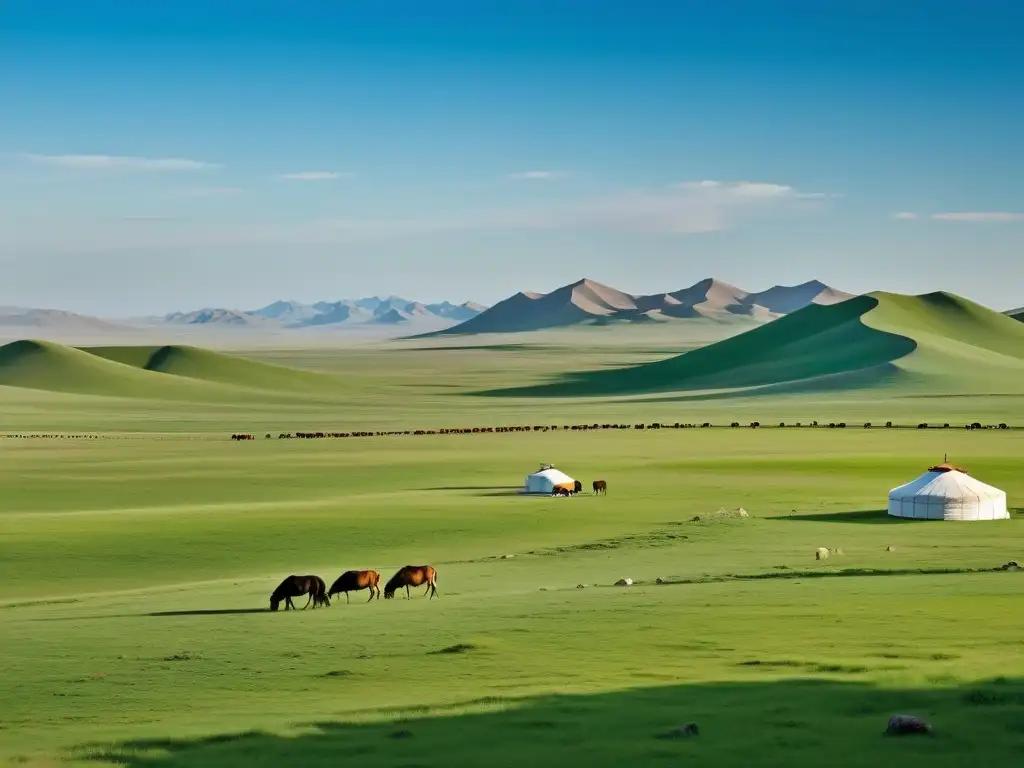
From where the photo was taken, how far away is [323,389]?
575 ft

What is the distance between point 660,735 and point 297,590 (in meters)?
14.2

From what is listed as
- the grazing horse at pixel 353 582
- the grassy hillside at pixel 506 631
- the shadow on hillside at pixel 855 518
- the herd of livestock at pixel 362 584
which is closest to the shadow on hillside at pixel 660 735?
the grassy hillside at pixel 506 631

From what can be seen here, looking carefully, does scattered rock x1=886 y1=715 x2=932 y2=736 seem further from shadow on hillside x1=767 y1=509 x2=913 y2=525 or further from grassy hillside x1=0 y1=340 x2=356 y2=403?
grassy hillside x1=0 y1=340 x2=356 y2=403

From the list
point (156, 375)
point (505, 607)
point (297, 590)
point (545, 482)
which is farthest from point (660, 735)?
point (156, 375)

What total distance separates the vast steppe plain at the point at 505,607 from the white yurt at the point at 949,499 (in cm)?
181

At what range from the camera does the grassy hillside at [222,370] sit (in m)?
175

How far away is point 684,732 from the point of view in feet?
56.1

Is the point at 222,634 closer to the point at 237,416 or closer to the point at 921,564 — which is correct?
the point at 921,564

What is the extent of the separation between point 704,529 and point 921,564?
9873mm

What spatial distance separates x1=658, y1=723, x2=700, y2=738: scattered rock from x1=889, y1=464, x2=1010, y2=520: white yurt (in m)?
33.3

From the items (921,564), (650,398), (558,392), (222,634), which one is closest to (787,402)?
(650,398)

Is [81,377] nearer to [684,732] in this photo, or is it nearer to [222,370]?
[222,370]

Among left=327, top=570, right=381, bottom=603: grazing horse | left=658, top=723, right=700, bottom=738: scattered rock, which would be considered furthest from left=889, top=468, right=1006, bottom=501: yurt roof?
left=658, top=723, right=700, bottom=738: scattered rock

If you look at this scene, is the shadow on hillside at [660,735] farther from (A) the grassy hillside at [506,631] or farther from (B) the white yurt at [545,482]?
(B) the white yurt at [545,482]
